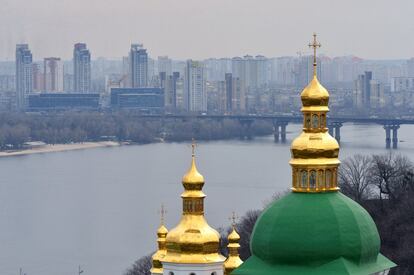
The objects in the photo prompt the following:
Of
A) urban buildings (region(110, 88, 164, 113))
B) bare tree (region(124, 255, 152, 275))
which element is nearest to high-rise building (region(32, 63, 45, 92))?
urban buildings (region(110, 88, 164, 113))

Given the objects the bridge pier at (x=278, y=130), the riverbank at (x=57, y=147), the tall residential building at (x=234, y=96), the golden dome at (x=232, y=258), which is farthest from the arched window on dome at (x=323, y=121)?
the tall residential building at (x=234, y=96)

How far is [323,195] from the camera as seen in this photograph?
6.39 metres

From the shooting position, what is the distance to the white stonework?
7398 millimetres

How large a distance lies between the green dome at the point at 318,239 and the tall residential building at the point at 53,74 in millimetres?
69347

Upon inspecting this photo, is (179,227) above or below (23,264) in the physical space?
above

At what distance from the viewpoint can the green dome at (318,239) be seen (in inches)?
248

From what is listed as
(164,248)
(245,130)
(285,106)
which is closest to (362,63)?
(285,106)

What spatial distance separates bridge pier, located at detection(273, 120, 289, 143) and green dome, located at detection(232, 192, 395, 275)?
3660 cm

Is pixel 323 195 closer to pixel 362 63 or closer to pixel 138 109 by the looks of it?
pixel 138 109

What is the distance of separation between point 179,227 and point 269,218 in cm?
118

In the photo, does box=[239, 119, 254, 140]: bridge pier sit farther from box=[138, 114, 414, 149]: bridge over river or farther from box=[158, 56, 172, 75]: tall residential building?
box=[158, 56, 172, 75]: tall residential building

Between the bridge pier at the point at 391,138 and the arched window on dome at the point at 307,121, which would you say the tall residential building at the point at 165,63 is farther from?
the arched window on dome at the point at 307,121

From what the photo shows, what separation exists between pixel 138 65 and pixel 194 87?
32.5ft

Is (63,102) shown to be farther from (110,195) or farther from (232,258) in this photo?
(232,258)
